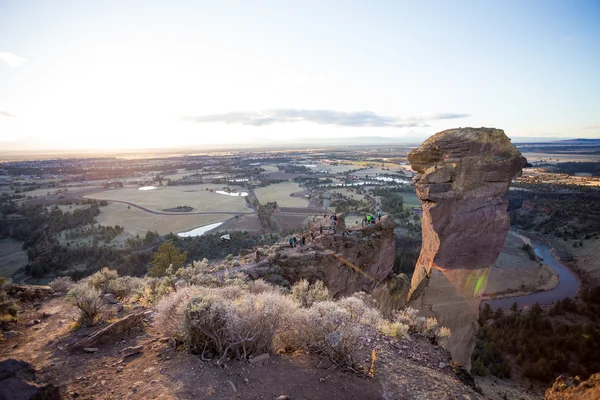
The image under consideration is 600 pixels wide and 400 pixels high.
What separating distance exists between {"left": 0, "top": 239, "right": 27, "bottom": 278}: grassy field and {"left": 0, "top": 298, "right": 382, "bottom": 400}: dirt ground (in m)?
36.7

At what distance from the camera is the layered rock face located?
14.1m

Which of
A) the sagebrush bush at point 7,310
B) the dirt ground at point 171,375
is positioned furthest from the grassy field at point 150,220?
the dirt ground at point 171,375

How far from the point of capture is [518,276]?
114 feet

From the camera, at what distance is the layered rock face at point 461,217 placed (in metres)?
14.1

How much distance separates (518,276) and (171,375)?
41.1 meters

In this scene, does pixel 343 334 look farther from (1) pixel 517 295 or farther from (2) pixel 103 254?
(2) pixel 103 254

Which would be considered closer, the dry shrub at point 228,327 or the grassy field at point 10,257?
the dry shrub at point 228,327

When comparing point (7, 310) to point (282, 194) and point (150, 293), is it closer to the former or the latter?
point (150, 293)

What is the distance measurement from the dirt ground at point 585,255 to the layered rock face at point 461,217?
32101mm

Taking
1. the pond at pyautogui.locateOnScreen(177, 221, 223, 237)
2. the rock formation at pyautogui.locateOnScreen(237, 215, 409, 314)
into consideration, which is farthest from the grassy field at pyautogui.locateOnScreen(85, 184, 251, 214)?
the rock formation at pyautogui.locateOnScreen(237, 215, 409, 314)

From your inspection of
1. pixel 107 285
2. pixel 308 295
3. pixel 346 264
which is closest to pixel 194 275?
pixel 107 285

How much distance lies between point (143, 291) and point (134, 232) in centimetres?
3906

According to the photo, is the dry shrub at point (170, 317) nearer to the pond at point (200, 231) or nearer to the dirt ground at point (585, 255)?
the pond at point (200, 231)

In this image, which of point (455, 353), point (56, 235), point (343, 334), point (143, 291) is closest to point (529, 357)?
point (455, 353)
